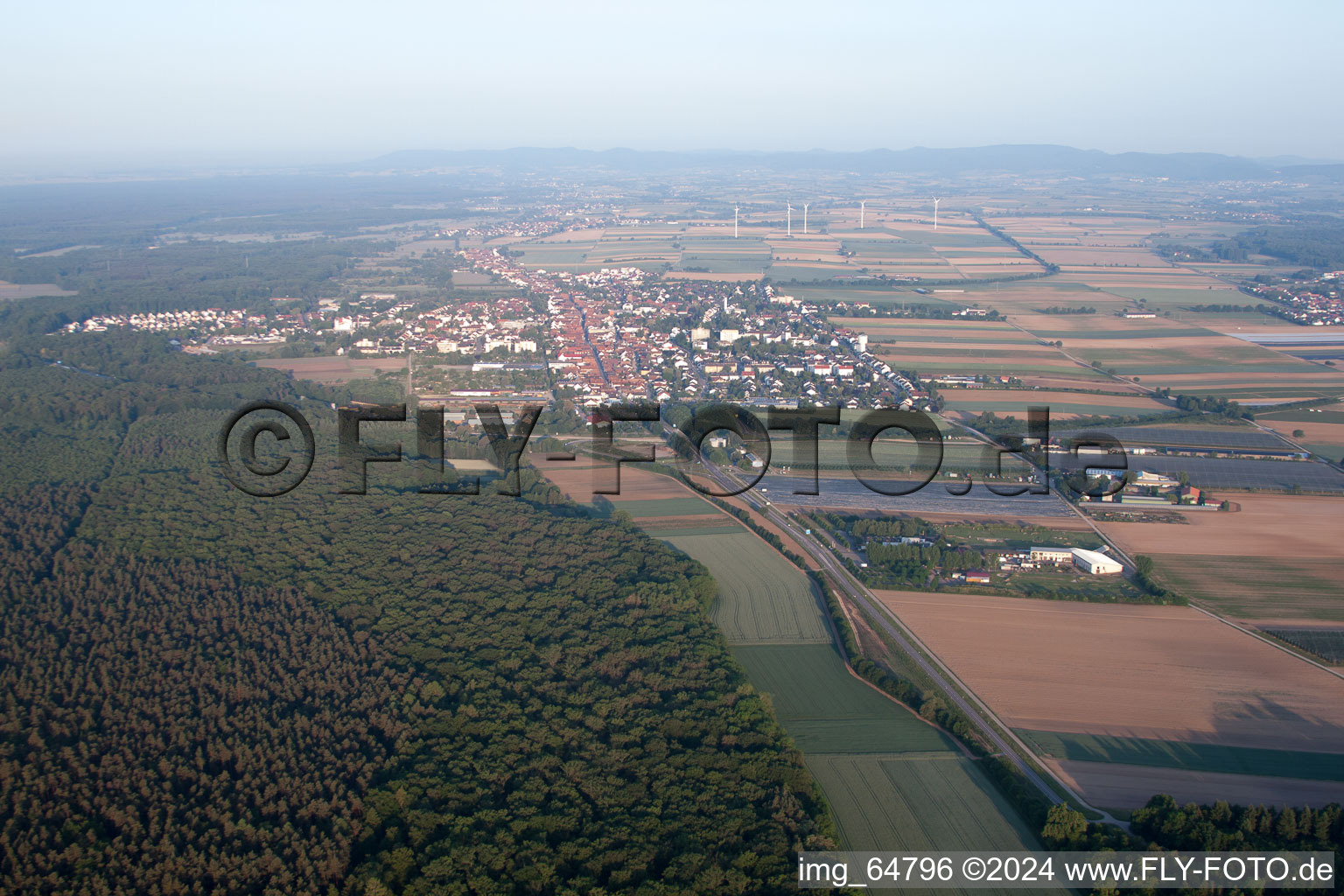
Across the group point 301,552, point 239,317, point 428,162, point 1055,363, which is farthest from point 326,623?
point 428,162

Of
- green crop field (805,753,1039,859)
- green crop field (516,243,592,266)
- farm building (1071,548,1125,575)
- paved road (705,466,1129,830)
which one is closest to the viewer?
green crop field (805,753,1039,859)

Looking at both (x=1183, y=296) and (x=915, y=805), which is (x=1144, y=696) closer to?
(x=915, y=805)

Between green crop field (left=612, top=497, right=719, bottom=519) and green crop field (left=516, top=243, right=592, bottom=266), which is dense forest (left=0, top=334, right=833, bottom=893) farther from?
green crop field (left=516, top=243, right=592, bottom=266)

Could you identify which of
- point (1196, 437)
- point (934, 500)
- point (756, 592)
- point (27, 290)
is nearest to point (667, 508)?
point (756, 592)

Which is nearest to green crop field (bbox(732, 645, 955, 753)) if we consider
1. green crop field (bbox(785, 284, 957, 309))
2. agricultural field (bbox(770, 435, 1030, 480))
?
agricultural field (bbox(770, 435, 1030, 480))

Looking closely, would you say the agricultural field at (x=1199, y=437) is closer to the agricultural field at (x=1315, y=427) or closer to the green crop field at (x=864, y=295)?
the agricultural field at (x=1315, y=427)

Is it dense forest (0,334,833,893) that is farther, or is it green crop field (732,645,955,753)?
green crop field (732,645,955,753)
